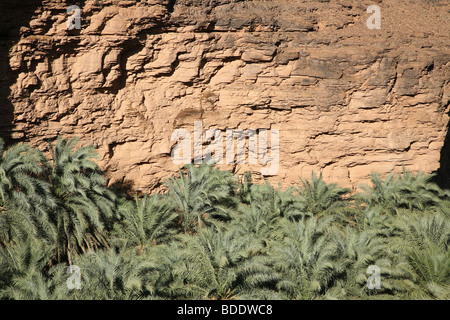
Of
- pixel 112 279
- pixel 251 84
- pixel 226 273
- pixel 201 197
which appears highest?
pixel 251 84

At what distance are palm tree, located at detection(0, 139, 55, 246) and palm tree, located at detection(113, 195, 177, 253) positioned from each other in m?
1.71

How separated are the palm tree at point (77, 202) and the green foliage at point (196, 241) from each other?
23 mm

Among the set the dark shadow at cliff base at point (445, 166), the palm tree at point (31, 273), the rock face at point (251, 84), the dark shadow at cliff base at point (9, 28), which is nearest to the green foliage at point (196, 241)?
the palm tree at point (31, 273)

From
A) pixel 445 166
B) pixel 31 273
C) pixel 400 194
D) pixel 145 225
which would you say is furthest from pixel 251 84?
pixel 445 166

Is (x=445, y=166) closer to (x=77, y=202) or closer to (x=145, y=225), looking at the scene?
(x=145, y=225)

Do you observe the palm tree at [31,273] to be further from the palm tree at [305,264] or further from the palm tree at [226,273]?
the palm tree at [305,264]

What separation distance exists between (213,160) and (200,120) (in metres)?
1.14

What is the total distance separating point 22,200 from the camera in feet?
26.7

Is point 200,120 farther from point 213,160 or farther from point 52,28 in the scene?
point 52,28

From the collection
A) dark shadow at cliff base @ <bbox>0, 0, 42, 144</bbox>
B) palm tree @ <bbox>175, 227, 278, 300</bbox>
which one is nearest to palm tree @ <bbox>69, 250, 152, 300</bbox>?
palm tree @ <bbox>175, 227, 278, 300</bbox>

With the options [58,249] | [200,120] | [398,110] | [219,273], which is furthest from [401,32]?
[58,249]

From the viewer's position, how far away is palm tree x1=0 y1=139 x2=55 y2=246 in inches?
317

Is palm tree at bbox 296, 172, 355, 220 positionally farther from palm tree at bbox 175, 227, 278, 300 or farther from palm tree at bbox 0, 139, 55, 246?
palm tree at bbox 0, 139, 55, 246

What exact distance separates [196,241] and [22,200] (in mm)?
3483
